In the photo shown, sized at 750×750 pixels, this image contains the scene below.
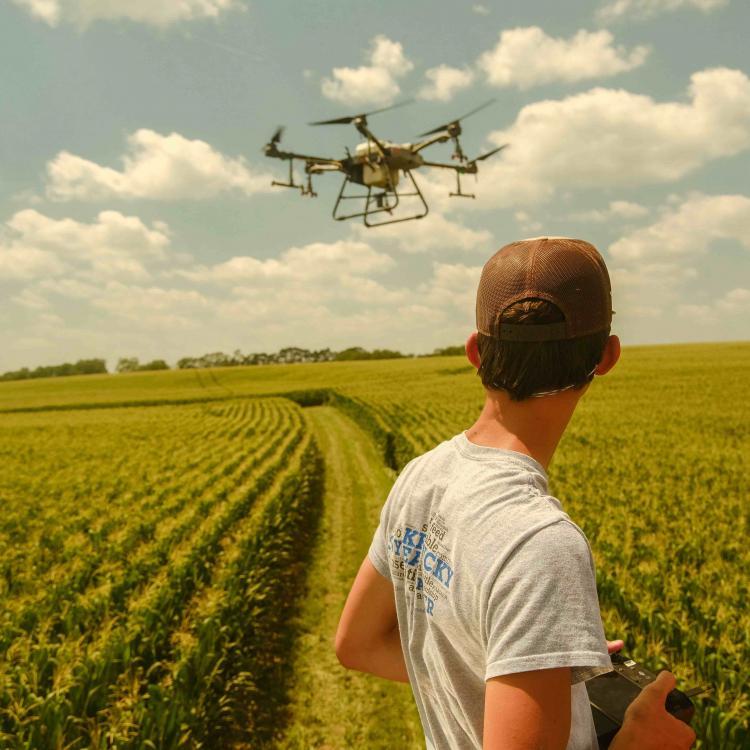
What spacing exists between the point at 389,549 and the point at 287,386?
66159mm

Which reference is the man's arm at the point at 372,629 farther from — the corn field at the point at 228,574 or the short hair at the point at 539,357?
the corn field at the point at 228,574

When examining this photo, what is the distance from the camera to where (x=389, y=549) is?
5.65 feet

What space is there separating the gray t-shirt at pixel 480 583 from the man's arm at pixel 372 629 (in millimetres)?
65

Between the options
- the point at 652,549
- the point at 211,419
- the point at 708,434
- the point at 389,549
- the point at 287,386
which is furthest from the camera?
the point at 287,386

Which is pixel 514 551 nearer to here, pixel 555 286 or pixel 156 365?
pixel 555 286

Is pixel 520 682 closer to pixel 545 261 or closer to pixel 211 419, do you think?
pixel 545 261

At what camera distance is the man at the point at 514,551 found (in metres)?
1.16

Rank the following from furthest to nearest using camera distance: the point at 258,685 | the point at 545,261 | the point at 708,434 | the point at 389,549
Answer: the point at 708,434
the point at 258,685
the point at 389,549
the point at 545,261

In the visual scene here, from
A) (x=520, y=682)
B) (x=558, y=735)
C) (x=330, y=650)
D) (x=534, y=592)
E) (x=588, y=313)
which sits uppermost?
(x=588, y=313)

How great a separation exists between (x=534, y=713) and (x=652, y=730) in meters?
0.39

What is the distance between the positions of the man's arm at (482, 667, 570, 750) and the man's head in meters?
0.65

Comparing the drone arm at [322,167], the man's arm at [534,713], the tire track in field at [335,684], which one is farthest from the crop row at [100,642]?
the drone arm at [322,167]

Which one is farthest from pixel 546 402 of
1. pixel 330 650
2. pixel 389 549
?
pixel 330 650

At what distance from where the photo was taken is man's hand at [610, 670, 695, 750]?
1317mm
